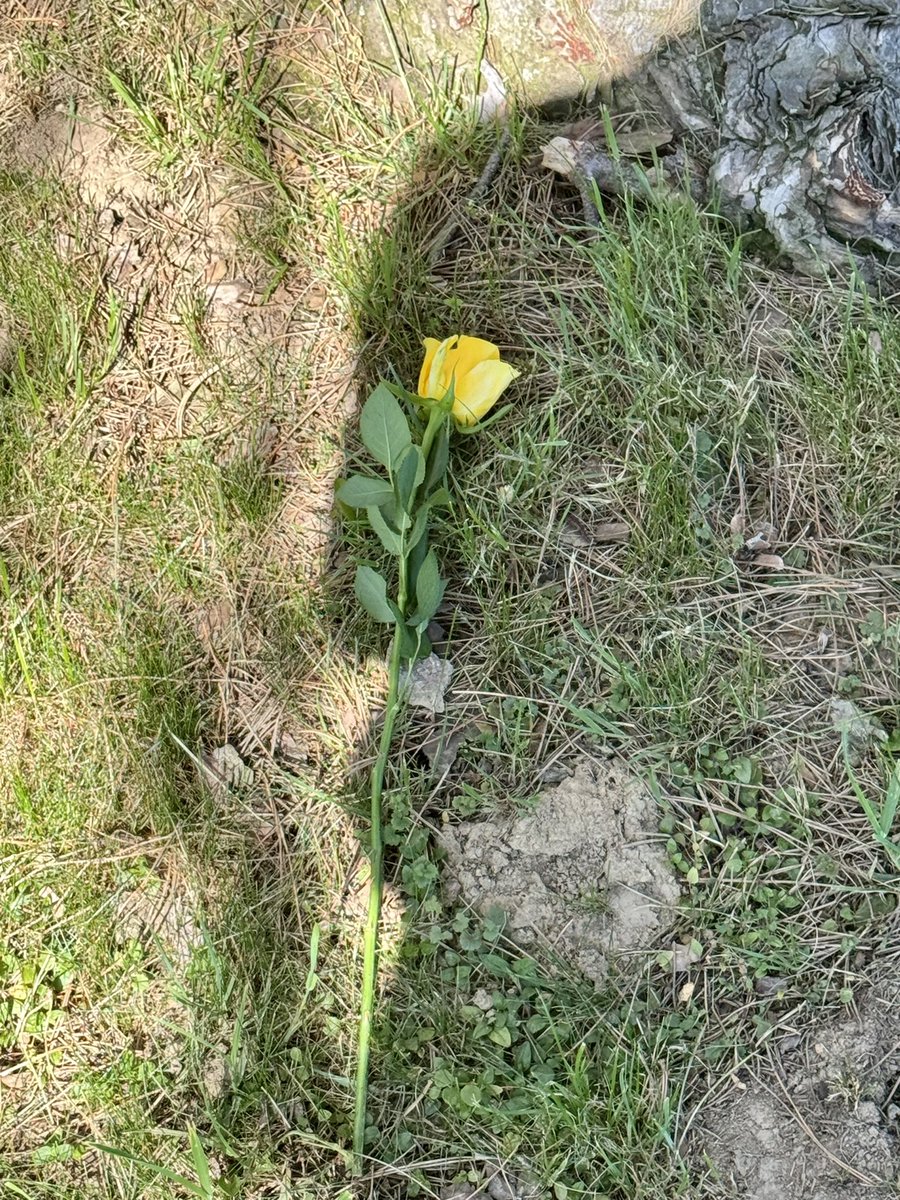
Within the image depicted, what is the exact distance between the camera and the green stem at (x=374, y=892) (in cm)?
173

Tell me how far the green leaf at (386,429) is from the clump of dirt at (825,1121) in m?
1.20

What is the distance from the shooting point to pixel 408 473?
76.8 inches

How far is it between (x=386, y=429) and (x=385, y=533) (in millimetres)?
191

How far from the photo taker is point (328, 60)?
2.29 meters

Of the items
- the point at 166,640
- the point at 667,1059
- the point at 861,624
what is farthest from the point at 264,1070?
the point at 861,624

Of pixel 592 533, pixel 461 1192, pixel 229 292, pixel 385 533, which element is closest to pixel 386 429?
pixel 385 533

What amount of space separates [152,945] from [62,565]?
2.51 ft

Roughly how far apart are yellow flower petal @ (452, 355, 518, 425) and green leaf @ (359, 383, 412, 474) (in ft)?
0.45

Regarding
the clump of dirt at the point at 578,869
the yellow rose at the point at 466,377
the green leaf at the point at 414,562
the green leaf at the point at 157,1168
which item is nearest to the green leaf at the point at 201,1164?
the green leaf at the point at 157,1168

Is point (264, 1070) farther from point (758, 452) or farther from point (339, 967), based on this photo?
point (758, 452)

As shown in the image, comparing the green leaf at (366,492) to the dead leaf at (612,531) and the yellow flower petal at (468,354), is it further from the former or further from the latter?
the dead leaf at (612,531)

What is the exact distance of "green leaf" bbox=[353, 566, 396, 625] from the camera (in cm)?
192

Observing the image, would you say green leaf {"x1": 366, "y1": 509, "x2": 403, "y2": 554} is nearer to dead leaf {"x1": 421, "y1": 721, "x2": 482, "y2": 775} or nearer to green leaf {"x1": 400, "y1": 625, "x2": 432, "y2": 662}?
green leaf {"x1": 400, "y1": 625, "x2": 432, "y2": 662}

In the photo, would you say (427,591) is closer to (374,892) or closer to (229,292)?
(374,892)
